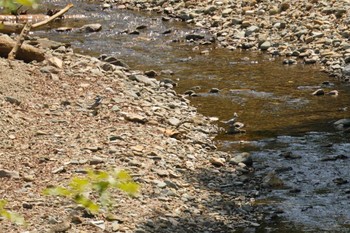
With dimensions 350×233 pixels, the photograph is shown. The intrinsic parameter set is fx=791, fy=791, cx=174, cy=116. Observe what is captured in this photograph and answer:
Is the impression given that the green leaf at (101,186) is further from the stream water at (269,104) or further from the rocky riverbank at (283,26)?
the rocky riverbank at (283,26)

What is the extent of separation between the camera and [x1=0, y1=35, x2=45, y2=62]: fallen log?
10.6m

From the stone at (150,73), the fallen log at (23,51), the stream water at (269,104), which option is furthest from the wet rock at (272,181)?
the stone at (150,73)

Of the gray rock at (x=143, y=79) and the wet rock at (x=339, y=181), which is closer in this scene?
the wet rock at (x=339, y=181)

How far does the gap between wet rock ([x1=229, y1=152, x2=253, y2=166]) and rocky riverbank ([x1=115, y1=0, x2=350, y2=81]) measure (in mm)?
4281

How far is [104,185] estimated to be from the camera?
248 centimetres

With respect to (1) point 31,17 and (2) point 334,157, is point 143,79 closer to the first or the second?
(2) point 334,157

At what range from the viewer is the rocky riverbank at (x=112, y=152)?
6.62 metres

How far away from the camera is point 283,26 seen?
16234 mm

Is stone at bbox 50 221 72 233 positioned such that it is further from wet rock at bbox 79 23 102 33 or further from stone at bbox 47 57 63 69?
wet rock at bbox 79 23 102 33

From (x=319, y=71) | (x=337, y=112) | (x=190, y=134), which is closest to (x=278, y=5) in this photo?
(x=319, y=71)

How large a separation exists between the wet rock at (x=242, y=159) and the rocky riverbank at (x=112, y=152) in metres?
0.01

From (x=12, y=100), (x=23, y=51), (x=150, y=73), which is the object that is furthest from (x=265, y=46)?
(x=12, y=100)

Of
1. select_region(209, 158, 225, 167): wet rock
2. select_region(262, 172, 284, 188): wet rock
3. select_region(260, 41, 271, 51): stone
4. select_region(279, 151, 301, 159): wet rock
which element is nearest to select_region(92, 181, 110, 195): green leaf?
select_region(262, 172, 284, 188): wet rock

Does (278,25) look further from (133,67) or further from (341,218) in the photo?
(341,218)
